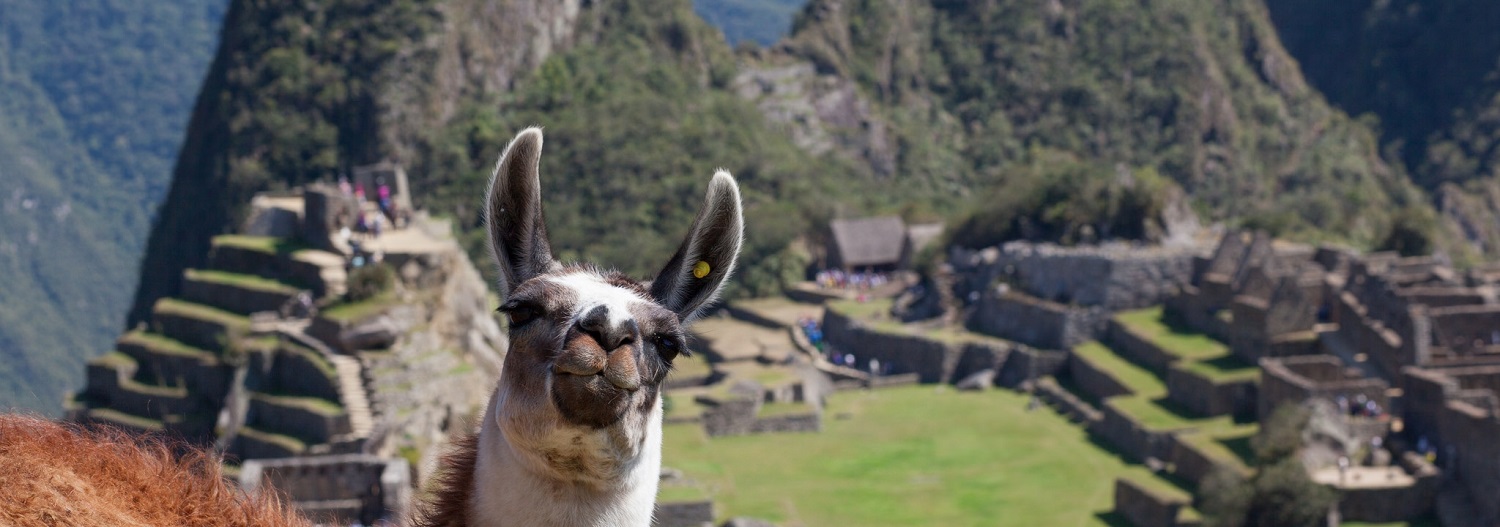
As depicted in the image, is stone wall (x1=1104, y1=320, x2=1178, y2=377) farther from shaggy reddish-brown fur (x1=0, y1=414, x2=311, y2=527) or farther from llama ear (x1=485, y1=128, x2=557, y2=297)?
shaggy reddish-brown fur (x1=0, y1=414, x2=311, y2=527)

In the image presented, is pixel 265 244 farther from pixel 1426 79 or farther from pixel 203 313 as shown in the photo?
pixel 1426 79

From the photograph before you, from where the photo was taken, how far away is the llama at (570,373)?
3527 mm

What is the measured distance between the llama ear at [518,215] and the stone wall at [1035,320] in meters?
36.2

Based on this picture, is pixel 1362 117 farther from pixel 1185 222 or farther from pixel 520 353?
pixel 520 353

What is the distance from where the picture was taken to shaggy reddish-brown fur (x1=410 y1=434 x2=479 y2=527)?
3.72 m

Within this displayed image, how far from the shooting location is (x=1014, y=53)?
87875 mm

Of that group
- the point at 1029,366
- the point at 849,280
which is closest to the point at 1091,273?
the point at 1029,366

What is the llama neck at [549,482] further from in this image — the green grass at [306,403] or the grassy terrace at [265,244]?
the grassy terrace at [265,244]

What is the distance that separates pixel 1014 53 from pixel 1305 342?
5697cm

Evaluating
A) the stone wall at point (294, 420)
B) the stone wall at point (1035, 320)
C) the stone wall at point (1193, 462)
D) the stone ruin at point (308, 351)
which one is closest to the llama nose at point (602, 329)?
the stone ruin at point (308, 351)

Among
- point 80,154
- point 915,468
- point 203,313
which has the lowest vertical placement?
point 915,468

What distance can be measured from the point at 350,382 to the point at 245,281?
4761 mm

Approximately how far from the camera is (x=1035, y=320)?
41.1 meters

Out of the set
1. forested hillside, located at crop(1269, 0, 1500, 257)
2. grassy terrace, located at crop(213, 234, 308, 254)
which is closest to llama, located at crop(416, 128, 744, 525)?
grassy terrace, located at crop(213, 234, 308, 254)
